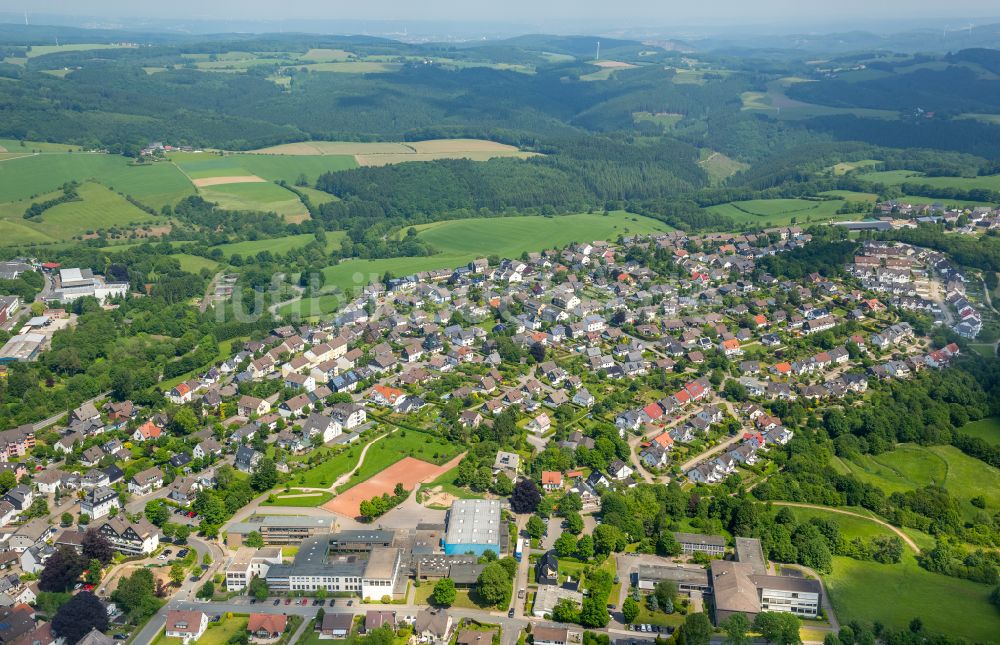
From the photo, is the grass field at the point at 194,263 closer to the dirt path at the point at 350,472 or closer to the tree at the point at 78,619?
the dirt path at the point at 350,472

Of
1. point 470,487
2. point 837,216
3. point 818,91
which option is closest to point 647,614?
point 470,487

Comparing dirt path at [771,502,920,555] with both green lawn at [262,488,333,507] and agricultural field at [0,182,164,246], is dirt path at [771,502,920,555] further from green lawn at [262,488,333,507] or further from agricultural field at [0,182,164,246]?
agricultural field at [0,182,164,246]

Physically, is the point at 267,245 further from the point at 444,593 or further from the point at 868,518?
the point at 868,518

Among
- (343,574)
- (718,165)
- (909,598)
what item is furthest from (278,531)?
(718,165)

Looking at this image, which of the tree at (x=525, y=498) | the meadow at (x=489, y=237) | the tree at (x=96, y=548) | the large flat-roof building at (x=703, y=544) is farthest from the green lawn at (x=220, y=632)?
the meadow at (x=489, y=237)

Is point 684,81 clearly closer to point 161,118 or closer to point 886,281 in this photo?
point 161,118
